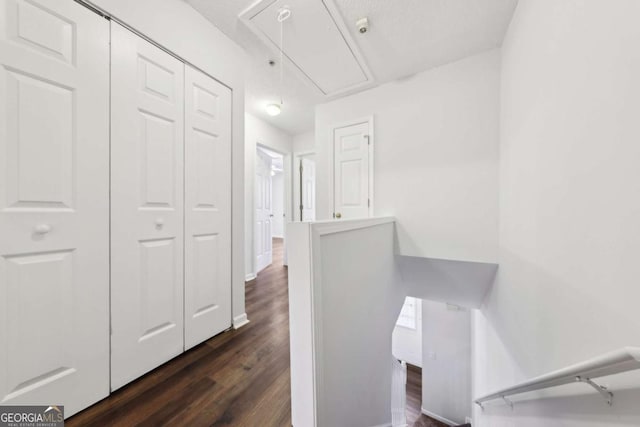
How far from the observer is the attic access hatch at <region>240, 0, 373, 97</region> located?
1590 mm

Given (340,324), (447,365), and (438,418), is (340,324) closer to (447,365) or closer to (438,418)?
(447,365)

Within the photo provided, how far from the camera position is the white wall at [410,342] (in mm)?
4590

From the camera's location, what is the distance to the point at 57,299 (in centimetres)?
107

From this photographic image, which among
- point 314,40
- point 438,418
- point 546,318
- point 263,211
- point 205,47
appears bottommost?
point 438,418

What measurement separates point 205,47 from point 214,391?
2468mm

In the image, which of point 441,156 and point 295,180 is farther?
point 295,180

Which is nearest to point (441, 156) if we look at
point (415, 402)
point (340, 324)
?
point (340, 324)

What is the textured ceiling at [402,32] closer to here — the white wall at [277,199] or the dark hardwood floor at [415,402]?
the dark hardwood floor at [415,402]

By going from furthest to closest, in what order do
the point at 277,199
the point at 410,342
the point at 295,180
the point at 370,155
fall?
the point at 277,199 < the point at 410,342 < the point at 295,180 < the point at 370,155

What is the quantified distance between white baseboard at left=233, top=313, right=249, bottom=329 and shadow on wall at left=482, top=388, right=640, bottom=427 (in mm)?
2047

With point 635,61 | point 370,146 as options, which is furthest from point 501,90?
point 635,61

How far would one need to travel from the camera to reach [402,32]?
183 cm

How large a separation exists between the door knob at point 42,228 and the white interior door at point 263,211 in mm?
2910

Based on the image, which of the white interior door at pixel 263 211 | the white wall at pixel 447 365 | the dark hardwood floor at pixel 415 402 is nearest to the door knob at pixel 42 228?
the white interior door at pixel 263 211
